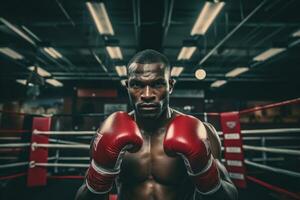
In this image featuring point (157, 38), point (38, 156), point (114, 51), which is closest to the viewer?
point (38, 156)

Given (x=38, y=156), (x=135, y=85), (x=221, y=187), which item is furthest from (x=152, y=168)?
(x=38, y=156)

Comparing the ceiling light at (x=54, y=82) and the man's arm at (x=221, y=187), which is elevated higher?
the ceiling light at (x=54, y=82)

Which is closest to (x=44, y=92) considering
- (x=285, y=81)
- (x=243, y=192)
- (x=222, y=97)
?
(x=222, y=97)

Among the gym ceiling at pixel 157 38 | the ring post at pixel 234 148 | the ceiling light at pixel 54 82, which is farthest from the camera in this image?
the ceiling light at pixel 54 82

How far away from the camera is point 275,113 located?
968 cm

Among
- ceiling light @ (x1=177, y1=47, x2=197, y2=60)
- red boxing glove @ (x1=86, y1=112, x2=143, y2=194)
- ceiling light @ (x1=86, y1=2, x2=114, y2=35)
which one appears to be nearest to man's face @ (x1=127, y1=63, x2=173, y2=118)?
red boxing glove @ (x1=86, y1=112, x2=143, y2=194)

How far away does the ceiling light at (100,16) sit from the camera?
3367mm

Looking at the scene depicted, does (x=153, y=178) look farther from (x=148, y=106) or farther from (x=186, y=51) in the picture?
(x=186, y=51)

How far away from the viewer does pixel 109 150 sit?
3.72 feet

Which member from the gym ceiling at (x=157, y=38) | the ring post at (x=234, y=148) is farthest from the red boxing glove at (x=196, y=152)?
the gym ceiling at (x=157, y=38)

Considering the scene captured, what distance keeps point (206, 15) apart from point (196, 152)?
3.22 metres

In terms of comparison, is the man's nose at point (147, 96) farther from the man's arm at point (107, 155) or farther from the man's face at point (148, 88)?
the man's arm at point (107, 155)

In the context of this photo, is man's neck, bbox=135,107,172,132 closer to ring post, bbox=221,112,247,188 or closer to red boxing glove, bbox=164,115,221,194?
red boxing glove, bbox=164,115,221,194

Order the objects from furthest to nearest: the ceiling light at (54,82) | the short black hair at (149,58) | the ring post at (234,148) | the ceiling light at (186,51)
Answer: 1. the ceiling light at (54,82)
2. the ceiling light at (186,51)
3. the ring post at (234,148)
4. the short black hair at (149,58)
